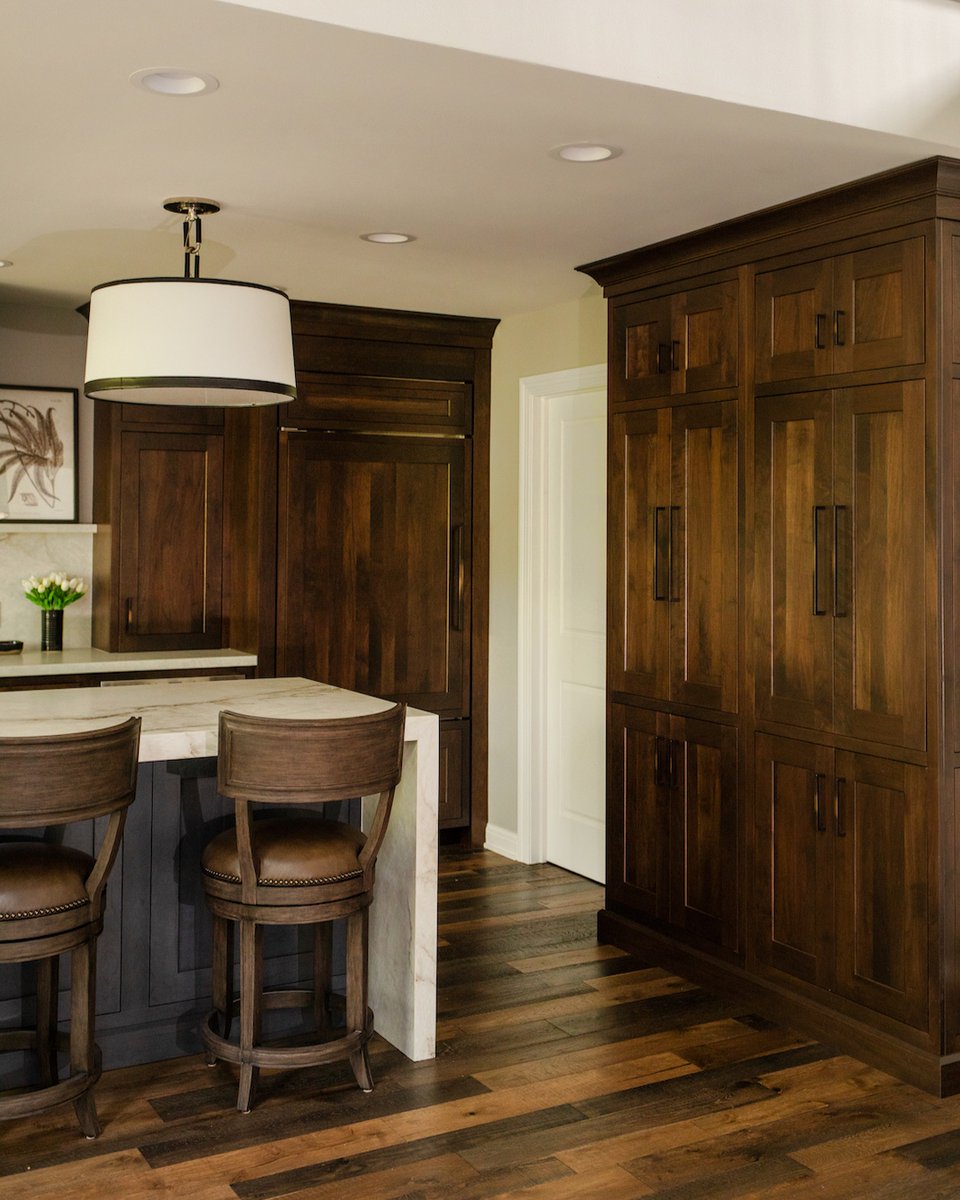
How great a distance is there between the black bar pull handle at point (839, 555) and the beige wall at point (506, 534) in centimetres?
222

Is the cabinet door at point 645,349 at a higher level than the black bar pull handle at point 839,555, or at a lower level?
higher

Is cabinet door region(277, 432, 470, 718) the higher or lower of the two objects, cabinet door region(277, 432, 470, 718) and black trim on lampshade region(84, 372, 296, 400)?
the lower

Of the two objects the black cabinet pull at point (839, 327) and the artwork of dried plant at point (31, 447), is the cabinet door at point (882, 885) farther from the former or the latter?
the artwork of dried plant at point (31, 447)

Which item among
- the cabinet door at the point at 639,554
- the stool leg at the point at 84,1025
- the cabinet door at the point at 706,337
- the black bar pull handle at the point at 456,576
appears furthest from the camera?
the black bar pull handle at the point at 456,576

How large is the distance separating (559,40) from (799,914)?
2.53 meters

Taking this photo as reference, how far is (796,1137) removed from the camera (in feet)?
9.92

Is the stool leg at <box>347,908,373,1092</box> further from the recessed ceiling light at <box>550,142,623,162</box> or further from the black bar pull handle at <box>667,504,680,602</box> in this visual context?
the recessed ceiling light at <box>550,142,623,162</box>

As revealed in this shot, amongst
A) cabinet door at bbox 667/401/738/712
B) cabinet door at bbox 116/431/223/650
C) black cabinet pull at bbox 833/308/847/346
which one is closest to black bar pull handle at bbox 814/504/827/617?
cabinet door at bbox 667/401/738/712

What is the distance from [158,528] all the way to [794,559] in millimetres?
3060

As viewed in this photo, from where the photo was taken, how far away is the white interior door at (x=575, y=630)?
5.37 metres

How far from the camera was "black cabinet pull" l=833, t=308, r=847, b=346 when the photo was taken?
11.6 ft

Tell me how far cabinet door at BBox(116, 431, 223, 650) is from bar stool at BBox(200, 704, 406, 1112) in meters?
2.56

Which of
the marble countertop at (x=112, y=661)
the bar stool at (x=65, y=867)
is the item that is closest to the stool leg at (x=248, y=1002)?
the bar stool at (x=65, y=867)

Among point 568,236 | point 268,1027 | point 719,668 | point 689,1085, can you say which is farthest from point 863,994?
point 568,236
